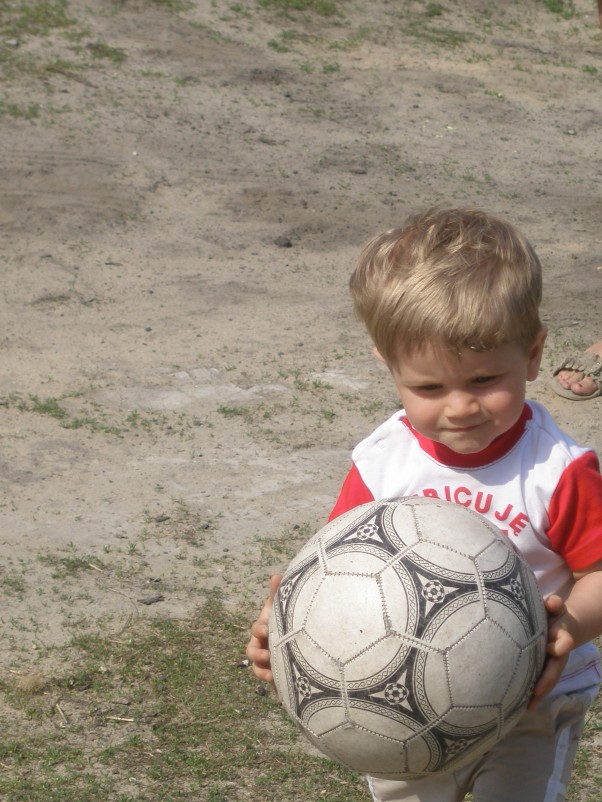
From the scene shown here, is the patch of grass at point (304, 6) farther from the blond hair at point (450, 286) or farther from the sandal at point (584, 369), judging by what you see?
the blond hair at point (450, 286)

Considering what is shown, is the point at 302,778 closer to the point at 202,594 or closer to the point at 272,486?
the point at 202,594

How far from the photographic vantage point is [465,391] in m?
2.51

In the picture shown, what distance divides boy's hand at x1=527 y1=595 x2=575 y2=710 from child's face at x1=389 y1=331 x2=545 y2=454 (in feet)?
1.27

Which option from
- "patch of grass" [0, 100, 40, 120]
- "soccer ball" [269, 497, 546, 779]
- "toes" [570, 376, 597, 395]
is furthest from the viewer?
"patch of grass" [0, 100, 40, 120]

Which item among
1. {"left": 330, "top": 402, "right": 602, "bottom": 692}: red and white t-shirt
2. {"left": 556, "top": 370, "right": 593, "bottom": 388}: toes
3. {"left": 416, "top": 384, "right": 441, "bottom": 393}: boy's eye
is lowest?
{"left": 556, "top": 370, "right": 593, "bottom": 388}: toes

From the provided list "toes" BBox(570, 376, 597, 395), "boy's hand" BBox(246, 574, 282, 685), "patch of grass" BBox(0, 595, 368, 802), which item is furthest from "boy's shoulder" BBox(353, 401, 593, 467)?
"toes" BBox(570, 376, 597, 395)

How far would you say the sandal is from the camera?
6.12 m

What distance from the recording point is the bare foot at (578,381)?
6102 millimetres

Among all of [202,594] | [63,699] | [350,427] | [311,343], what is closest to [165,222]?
[311,343]

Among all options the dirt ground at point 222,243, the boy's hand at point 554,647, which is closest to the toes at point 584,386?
the dirt ground at point 222,243

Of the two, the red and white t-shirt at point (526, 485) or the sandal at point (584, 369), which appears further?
the sandal at point (584, 369)

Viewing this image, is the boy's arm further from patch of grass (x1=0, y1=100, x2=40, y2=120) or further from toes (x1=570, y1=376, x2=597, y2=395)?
patch of grass (x1=0, y1=100, x2=40, y2=120)

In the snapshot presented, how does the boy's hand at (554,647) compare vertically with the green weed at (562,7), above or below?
above

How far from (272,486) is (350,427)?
704 millimetres
